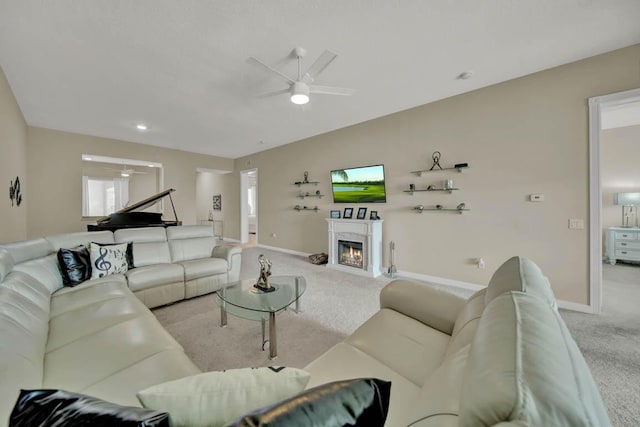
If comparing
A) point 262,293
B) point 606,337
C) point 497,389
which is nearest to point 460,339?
point 497,389

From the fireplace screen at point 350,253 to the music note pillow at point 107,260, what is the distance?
319cm

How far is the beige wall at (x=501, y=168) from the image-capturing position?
2648mm

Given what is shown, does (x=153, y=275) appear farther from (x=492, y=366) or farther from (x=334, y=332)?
(x=492, y=366)

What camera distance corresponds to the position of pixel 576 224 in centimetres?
268

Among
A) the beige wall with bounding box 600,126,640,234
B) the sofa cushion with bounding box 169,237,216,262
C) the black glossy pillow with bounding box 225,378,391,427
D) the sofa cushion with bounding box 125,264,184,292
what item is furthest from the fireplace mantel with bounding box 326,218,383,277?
the beige wall with bounding box 600,126,640,234

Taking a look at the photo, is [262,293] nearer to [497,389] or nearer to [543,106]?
[497,389]

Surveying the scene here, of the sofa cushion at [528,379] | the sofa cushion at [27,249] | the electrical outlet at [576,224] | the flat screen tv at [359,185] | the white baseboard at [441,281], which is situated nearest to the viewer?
the sofa cushion at [528,379]

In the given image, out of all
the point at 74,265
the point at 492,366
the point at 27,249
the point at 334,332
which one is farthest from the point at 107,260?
the point at 492,366

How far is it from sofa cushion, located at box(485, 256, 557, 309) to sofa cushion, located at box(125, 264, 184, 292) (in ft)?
9.95

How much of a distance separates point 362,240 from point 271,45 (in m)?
3.07

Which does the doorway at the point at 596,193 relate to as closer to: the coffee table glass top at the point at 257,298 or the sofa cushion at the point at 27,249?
the coffee table glass top at the point at 257,298

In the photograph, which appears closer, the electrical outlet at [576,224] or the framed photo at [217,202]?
the electrical outlet at [576,224]

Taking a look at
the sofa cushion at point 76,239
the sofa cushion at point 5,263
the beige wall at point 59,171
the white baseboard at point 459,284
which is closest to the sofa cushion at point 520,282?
the white baseboard at point 459,284

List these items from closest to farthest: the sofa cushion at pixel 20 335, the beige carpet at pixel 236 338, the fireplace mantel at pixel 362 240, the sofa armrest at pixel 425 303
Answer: the sofa cushion at pixel 20 335
the sofa armrest at pixel 425 303
the beige carpet at pixel 236 338
the fireplace mantel at pixel 362 240
